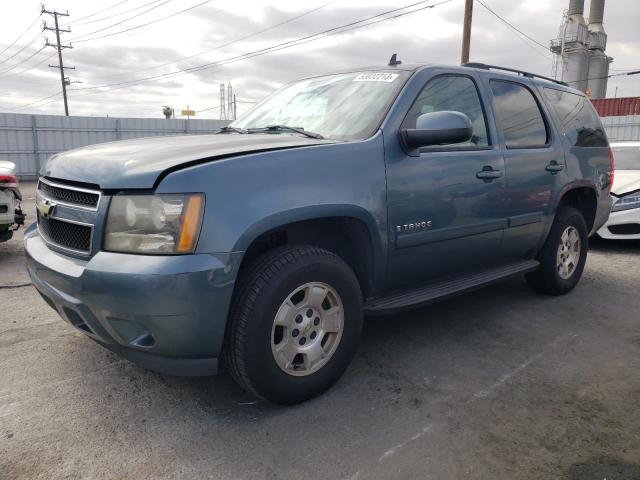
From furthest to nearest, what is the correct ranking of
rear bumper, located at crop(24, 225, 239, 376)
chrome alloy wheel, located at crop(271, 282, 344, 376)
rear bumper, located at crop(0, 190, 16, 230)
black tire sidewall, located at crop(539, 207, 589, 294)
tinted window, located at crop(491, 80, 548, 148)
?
rear bumper, located at crop(0, 190, 16, 230) → black tire sidewall, located at crop(539, 207, 589, 294) → tinted window, located at crop(491, 80, 548, 148) → chrome alloy wheel, located at crop(271, 282, 344, 376) → rear bumper, located at crop(24, 225, 239, 376)

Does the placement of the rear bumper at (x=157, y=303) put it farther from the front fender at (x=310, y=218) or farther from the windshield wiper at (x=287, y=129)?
the windshield wiper at (x=287, y=129)

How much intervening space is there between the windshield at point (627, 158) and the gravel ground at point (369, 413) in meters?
4.95

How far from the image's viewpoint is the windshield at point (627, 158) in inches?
313

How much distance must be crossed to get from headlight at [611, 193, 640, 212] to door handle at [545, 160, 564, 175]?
328 centimetres

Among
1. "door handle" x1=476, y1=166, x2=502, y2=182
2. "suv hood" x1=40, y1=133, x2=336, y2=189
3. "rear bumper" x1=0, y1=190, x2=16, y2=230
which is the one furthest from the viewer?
"rear bumper" x1=0, y1=190, x2=16, y2=230

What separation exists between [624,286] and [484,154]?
280cm

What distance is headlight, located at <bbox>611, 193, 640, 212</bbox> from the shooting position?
691 centimetres

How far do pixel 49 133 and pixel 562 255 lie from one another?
72.6ft

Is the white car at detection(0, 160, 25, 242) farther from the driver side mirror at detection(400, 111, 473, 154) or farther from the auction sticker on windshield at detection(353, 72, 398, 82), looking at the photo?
the driver side mirror at detection(400, 111, 473, 154)

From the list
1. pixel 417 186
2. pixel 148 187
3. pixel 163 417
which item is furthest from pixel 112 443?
pixel 417 186

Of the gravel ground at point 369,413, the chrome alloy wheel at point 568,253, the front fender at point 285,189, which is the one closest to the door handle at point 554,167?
the chrome alloy wheel at point 568,253

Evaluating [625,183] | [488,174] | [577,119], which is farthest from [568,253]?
[625,183]

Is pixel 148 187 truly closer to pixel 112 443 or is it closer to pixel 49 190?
pixel 49 190

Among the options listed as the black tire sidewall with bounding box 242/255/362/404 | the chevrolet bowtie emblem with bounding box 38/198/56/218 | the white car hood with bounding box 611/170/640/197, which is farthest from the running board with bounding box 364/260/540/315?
the white car hood with bounding box 611/170/640/197
